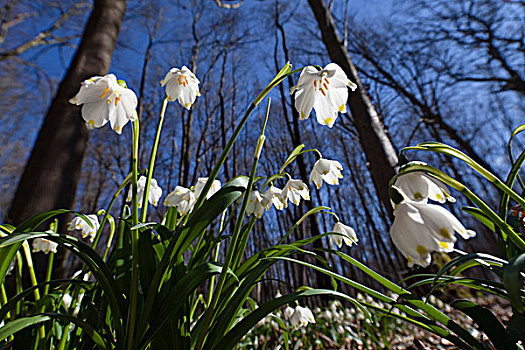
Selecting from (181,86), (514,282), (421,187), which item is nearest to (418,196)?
(421,187)

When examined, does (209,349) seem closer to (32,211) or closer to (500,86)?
(32,211)

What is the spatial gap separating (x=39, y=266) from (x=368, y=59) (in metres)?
10.1

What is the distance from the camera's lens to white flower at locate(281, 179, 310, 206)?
142cm

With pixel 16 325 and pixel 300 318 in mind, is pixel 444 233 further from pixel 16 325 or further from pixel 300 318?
pixel 300 318

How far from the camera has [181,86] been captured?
3.72 ft

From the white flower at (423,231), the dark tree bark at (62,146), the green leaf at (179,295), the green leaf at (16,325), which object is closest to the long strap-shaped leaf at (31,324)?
the green leaf at (16,325)

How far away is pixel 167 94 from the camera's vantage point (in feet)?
3.58

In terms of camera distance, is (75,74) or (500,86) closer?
(75,74)

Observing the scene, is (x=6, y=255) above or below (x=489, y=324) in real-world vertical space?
above

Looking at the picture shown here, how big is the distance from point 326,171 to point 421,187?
2.17 ft

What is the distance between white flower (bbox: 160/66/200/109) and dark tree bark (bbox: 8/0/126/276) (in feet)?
5.69

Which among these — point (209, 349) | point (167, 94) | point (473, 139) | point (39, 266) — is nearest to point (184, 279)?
point (209, 349)

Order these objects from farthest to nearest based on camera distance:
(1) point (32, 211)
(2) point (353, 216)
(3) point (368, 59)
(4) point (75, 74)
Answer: (2) point (353, 216), (3) point (368, 59), (4) point (75, 74), (1) point (32, 211)

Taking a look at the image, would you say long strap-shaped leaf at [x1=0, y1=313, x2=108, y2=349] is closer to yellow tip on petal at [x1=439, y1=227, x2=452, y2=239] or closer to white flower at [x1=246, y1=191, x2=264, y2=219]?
white flower at [x1=246, y1=191, x2=264, y2=219]
